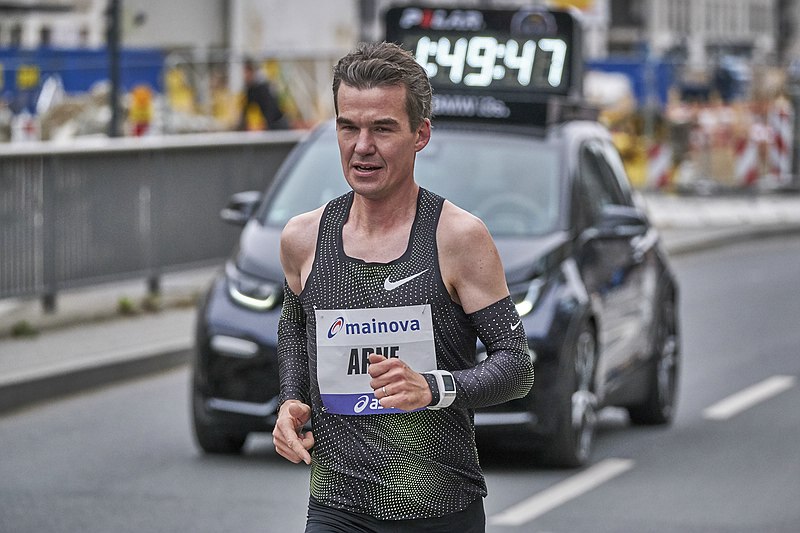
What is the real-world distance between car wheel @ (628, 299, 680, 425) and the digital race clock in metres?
1.42

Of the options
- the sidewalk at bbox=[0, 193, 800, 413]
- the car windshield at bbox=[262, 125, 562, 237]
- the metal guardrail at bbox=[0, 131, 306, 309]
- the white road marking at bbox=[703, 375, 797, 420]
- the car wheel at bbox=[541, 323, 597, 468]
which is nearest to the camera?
the car wheel at bbox=[541, 323, 597, 468]

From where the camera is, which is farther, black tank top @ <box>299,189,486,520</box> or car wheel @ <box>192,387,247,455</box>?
car wheel @ <box>192,387,247,455</box>

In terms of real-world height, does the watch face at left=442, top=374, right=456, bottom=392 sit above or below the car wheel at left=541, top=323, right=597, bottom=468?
above

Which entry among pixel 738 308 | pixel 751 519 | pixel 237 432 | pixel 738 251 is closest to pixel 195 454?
pixel 237 432

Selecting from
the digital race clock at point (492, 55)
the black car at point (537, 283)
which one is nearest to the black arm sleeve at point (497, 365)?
the black car at point (537, 283)

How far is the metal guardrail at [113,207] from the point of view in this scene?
585 inches

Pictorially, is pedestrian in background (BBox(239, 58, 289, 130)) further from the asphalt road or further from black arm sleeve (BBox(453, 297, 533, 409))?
black arm sleeve (BBox(453, 297, 533, 409))

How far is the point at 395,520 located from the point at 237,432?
537 centimetres

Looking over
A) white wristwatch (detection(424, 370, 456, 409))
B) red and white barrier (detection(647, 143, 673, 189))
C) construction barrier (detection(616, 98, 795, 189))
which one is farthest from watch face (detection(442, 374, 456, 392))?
construction barrier (detection(616, 98, 795, 189))

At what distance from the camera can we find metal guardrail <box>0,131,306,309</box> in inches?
585

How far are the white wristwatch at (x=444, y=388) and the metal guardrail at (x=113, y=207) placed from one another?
1079 centimetres

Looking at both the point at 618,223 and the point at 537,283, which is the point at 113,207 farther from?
the point at 537,283

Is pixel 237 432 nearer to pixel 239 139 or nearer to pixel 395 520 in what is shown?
pixel 395 520

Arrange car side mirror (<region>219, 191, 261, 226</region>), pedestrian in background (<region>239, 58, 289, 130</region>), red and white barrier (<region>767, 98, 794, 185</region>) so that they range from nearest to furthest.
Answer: car side mirror (<region>219, 191, 261, 226</region>) → pedestrian in background (<region>239, 58, 289, 130</region>) → red and white barrier (<region>767, 98, 794, 185</region>)
